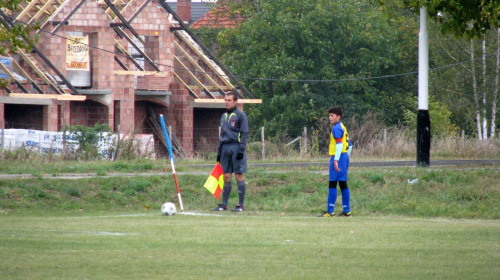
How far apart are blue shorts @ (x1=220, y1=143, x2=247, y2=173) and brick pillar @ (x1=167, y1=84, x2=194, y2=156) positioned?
24.5m

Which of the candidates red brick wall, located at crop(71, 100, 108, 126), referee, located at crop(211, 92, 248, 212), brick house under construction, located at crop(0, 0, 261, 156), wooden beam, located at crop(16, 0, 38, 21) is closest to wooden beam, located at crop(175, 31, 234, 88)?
brick house under construction, located at crop(0, 0, 261, 156)

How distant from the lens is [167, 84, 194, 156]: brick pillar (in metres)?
39.5

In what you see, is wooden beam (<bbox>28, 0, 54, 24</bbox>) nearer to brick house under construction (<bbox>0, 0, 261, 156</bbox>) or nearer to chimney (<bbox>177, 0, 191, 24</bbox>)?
brick house under construction (<bbox>0, 0, 261, 156</bbox>)

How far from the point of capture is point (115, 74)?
3609 cm

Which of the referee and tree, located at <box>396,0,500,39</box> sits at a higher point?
tree, located at <box>396,0,500,39</box>

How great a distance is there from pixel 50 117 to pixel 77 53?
3525mm

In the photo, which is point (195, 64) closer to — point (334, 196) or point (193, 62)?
point (193, 62)

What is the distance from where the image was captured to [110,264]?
25.4ft

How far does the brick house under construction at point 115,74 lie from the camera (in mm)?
32719

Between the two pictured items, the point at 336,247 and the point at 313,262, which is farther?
the point at 336,247

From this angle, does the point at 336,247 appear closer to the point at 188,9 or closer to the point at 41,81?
the point at 41,81

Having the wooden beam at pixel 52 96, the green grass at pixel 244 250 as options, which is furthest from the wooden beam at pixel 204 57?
the green grass at pixel 244 250

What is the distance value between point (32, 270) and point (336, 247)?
333cm

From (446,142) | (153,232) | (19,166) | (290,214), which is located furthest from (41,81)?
(153,232)
